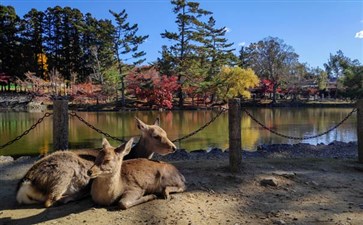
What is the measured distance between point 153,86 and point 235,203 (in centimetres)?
3030

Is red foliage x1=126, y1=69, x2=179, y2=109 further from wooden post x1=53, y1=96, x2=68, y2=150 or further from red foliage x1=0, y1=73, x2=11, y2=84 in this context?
wooden post x1=53, y1=96, x2=68, y2=150

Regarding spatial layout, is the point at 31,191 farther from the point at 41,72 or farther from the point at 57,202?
the point at 41,72

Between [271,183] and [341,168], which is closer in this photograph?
[271,183]

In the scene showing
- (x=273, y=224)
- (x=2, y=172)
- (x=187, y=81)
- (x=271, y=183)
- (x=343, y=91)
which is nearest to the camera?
(x=273, y=224)

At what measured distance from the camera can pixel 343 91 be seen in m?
42.6

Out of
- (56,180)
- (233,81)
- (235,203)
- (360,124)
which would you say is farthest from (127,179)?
(233,81)

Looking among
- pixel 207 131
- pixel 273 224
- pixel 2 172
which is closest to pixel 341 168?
pixel 273 224

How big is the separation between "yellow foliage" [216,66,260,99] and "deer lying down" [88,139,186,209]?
31587mm

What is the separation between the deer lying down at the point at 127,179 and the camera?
3.42m

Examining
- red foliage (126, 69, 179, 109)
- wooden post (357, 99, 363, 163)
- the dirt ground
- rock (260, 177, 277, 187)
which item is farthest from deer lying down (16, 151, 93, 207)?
red foliage (126, 69, 179, 109)

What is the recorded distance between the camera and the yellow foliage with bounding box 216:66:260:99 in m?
36.2

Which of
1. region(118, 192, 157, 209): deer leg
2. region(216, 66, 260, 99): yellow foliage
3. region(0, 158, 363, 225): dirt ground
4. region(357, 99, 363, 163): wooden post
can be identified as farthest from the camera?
region(216, 66, 260, 99): yellow foliage

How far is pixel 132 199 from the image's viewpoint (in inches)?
149

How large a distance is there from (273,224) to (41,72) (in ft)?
132
